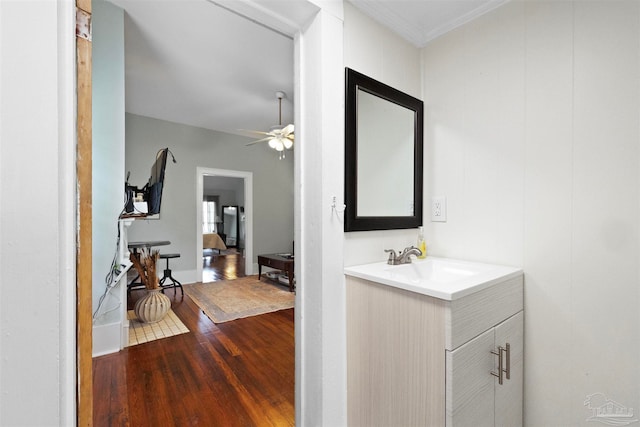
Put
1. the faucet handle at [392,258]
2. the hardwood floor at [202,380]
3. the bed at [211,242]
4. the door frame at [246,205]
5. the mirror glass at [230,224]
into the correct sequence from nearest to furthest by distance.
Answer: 1. the faucet handle at [392,258]
2. the hardwood floor at [202,380]
3. the door frame at [246,205]
4. the bed at [211,242]
5. the mirror glass at [230,224]

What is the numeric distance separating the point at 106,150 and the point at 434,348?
2.64 m

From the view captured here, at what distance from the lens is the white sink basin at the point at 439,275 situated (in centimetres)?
97

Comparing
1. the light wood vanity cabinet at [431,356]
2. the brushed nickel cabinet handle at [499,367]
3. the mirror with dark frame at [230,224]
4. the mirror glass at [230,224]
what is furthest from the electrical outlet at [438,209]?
the mirror glass at [230,224]

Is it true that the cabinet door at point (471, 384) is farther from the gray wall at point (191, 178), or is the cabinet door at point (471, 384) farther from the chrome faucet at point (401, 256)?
the gray wall at point (191, 178)

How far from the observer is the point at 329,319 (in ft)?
4.02

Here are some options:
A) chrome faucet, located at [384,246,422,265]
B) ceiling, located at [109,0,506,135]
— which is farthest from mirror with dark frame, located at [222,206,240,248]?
chrome faucet, located at [384,246,422,265]

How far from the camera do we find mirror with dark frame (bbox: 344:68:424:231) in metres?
1.32

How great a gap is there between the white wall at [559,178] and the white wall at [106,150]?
8.11ft

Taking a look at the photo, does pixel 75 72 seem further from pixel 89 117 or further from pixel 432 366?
pixel 432 366

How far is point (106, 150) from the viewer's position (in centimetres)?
222

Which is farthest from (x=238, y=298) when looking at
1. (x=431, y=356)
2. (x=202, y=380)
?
(x=431, y=356)

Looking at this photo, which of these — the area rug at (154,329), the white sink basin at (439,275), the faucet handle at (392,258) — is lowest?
the area rug at (154,329)

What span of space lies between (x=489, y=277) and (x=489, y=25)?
1.30m

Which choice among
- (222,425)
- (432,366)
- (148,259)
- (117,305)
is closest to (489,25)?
(432,366)
